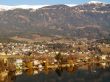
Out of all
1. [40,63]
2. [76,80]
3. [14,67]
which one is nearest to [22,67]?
[14,67]

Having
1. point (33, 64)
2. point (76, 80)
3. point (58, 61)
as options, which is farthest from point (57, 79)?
point (58, 61)

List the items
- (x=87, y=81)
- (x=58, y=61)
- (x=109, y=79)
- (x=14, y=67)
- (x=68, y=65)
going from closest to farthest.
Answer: (x=87, y=81), (x=109, y=79), (x=14, y=67), (x=68, y=65), (x=58, y=61)

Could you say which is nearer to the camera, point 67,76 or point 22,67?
point 67,76

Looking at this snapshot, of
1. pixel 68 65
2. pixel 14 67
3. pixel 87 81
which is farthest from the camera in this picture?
pixel 68 65

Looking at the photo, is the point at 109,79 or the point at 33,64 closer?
the point at 109,79

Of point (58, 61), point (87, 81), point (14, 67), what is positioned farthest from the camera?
point (58, 61)

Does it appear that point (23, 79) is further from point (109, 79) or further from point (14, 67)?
point (14, 67)

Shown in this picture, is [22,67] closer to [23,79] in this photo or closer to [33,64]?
[33,64]

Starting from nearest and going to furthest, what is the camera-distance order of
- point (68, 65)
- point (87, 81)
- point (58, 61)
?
point (87, 81) < point (68, 65) < point (58, 61)
